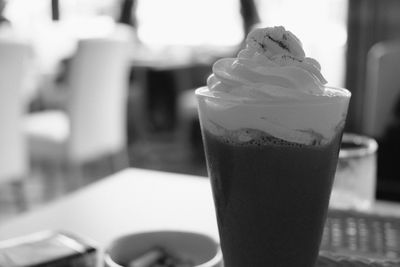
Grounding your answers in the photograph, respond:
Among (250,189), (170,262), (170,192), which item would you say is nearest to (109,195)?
(170,192)

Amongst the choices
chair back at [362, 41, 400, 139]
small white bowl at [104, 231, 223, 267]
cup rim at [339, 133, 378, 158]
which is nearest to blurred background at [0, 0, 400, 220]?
chair back at [362, 41, 400, 139]

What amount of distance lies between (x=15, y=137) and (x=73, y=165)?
44 cm

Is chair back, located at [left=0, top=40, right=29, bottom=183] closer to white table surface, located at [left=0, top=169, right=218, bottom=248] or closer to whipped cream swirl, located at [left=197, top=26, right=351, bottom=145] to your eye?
white table surface, located at [left=0, top=169, right=218, bottom=248]

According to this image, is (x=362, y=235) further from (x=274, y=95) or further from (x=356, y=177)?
(x=274, y=95)

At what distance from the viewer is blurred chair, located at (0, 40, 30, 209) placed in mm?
1909

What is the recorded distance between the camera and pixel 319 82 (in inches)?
18.9

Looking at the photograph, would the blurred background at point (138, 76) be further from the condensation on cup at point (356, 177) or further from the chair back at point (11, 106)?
the condensation on cup at point (356, 177)

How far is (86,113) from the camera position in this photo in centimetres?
229

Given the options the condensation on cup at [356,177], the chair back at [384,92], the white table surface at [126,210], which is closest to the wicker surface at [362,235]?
the condensation on cup at [356,177]

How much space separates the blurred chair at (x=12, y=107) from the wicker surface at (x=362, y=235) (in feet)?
4.81

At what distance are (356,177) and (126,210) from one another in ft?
1.19

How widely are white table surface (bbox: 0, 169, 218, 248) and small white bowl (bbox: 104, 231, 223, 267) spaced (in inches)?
7.0

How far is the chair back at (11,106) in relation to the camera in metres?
1.91

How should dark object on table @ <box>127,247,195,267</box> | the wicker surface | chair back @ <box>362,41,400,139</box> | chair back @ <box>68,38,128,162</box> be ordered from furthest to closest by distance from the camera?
chair back @ <box>68,38,128,162</box>
chair back @ <box>362,41,400,139</box>
the wicker surface
dark object on table @ <box>127,247,195,267</box>
